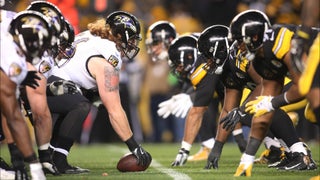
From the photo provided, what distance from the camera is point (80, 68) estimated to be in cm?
776

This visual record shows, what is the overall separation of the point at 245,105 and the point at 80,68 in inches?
66.6

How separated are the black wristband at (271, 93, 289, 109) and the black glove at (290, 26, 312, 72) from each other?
0.44 m

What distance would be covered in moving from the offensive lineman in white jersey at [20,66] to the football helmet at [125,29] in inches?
60.0

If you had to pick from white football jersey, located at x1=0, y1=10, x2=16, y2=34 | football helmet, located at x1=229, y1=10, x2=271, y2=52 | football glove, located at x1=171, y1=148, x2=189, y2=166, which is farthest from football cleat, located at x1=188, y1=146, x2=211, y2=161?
white football jersey, located at x1=0, y1=10, x2=16, y2=34

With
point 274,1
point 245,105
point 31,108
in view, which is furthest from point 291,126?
point 274,1

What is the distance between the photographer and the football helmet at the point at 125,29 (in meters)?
7.90

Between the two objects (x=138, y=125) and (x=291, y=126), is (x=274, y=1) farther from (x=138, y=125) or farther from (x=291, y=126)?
(x=291, y=126)

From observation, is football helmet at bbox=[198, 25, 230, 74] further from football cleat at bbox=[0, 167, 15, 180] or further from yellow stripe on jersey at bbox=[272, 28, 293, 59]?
football cleat at bbox=[0, 167, 15, 180]

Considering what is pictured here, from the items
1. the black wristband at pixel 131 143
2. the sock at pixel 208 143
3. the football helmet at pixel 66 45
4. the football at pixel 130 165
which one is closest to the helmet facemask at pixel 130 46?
the football helmet at pixel 66 45

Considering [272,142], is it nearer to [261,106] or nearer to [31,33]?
[261,106]

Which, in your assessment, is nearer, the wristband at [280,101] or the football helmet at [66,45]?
the wristband at [280,101]

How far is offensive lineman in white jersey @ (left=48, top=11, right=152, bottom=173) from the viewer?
7.46 m

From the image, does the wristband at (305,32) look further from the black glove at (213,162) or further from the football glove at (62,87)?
the football glove at (62,87)

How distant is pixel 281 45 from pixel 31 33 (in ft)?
6.64
